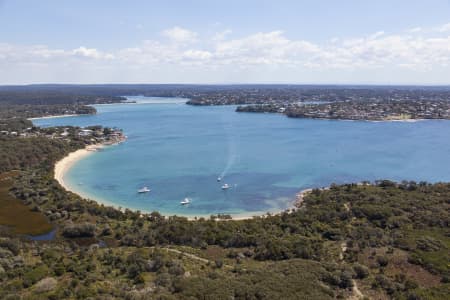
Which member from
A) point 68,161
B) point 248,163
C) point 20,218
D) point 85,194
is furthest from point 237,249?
point 68,161

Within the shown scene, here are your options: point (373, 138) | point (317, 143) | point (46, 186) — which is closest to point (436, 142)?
point (373, 138)

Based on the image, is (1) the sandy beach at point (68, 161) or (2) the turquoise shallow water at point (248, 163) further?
(1) the sandy beach at point (68, 161)

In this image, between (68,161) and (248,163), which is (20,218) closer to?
(68,161)

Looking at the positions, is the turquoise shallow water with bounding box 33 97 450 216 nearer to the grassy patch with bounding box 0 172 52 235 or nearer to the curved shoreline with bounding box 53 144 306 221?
the curved shoreline with bounding box 53 144 306 221

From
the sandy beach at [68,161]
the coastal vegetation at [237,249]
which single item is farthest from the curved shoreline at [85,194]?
the coastal vegetation at [237,249]

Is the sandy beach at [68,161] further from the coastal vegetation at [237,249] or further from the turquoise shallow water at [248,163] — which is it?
the coastal vegetation at [237,249]
